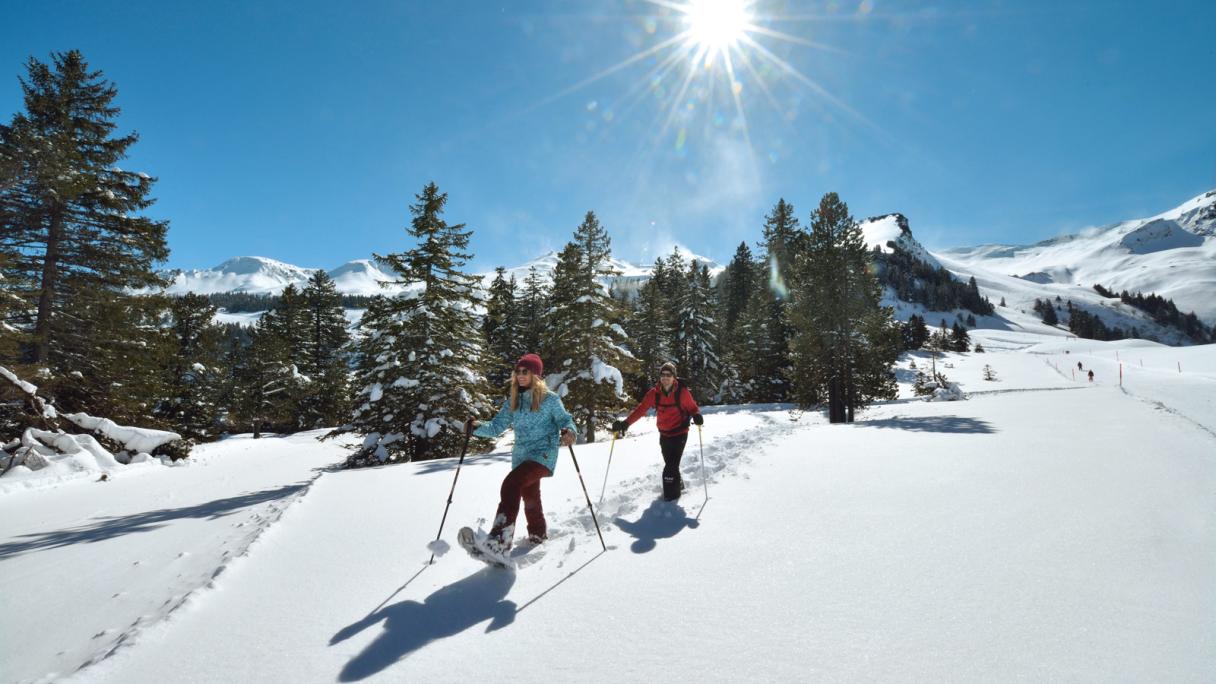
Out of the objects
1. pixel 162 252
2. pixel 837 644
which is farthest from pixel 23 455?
pixel 837 644

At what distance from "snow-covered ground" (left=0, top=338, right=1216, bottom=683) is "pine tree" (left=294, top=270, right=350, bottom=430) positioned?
88.5 ft

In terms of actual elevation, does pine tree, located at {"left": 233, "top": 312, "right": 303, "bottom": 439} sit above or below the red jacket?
above

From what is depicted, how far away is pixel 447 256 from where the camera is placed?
682 inches

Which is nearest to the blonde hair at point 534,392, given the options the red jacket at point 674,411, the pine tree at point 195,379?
the red jacket at point 674,411

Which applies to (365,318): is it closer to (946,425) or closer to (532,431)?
(532,431)

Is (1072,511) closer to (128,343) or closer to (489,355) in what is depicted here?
(489,355)

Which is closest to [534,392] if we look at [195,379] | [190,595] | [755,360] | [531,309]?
[190,595]

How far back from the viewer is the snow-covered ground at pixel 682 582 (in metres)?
2.77

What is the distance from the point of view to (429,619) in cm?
340

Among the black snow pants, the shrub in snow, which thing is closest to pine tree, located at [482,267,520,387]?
the shrub in snow

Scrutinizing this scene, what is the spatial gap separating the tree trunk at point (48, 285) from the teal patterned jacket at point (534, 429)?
685 inches

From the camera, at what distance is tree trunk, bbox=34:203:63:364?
13578 millimetres

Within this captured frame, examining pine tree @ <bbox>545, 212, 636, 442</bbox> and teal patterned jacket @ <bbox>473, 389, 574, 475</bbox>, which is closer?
teal patterned jacket @ <bbox>473, 389, 574, 475</bbox>

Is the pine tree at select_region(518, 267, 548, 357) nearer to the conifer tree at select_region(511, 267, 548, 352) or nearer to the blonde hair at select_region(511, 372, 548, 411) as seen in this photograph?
the conifer tree at select_region(511, 267, 548, 352)
